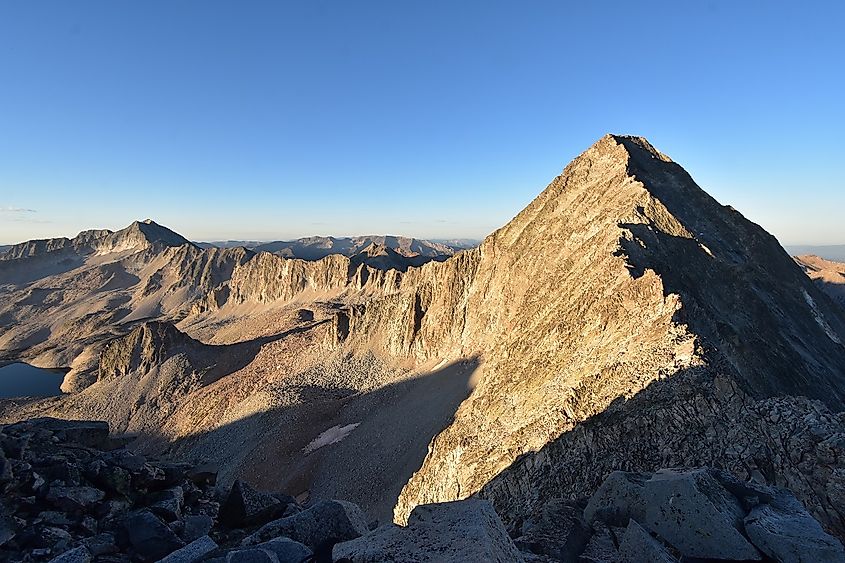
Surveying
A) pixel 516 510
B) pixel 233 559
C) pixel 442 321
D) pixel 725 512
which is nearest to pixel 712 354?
pixel 516 510

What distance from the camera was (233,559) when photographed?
19.8 ft

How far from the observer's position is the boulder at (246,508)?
9759 mm

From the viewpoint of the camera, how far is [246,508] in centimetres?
986

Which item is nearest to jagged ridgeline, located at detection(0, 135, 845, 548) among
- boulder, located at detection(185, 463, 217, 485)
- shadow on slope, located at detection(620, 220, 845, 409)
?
shadow on slope, located at detection(620, 220, 845, 409)

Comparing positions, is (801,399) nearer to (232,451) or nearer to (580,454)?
(580,454)

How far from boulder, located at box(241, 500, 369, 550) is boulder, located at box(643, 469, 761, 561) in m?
5.17

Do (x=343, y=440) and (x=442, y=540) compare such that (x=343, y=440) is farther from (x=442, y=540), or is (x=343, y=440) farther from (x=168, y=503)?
(x=442, y=540)

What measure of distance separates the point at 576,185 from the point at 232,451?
42286mm

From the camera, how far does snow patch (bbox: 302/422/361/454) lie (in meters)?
39.6

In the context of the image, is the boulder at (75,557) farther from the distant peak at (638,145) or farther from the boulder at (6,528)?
the distant peak at (638,145)

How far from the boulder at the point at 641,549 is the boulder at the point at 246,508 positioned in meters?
7.08

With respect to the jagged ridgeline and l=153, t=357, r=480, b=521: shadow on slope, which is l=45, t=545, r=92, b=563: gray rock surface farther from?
l=153, t=357, r=480, b=521: shadow on slope

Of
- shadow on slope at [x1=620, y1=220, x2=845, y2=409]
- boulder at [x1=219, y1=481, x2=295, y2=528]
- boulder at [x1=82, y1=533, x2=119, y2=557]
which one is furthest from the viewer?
shadow on slope at [x1=620, y1=220, x2=845, y2=409]

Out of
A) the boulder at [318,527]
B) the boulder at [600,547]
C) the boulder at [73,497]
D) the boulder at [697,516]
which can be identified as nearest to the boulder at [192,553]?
Result: the boulder at [318,527]
